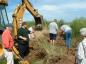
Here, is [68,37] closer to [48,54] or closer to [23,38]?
[48,54]

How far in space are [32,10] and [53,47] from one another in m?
8.64

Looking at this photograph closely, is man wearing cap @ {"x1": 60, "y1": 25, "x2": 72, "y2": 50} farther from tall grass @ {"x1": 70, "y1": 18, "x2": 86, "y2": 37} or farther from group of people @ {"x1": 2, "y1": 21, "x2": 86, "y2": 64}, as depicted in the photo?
tall grass @ {"x1": 70, "y1": 18, "x2": 86, "y2": 37}

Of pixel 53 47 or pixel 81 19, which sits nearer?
pixel 53 47

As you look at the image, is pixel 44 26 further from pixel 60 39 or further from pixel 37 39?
pixel 37 39

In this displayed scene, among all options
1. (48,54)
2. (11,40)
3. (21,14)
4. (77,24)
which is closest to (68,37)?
(48,54)

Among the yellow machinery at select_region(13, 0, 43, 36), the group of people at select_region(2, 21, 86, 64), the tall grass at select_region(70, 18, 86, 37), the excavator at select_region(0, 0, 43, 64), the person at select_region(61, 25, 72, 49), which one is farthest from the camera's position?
the tall grass at select_region(70, 18, 86, 37)

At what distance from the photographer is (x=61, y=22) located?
37.8 metres

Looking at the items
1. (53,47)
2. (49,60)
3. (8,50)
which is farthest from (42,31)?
(8,50)

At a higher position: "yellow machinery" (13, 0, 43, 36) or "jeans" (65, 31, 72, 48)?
"yellow machinery" (13, 0, 43, 36)

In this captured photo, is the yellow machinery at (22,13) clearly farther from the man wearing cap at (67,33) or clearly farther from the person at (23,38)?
the person at (23,38)

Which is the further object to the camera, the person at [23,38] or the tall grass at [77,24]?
the tall grass at [77,24]

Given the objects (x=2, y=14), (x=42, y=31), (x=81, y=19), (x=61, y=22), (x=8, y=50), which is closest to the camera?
(x=8, y=50)

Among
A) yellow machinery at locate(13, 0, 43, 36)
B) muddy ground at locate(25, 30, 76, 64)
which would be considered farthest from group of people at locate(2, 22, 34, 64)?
yellow machinery at locate(13, 0, 43, 36)

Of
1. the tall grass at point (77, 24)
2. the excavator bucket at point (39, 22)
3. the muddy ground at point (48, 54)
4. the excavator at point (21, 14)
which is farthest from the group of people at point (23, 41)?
the tall grass at point (77, 24)
